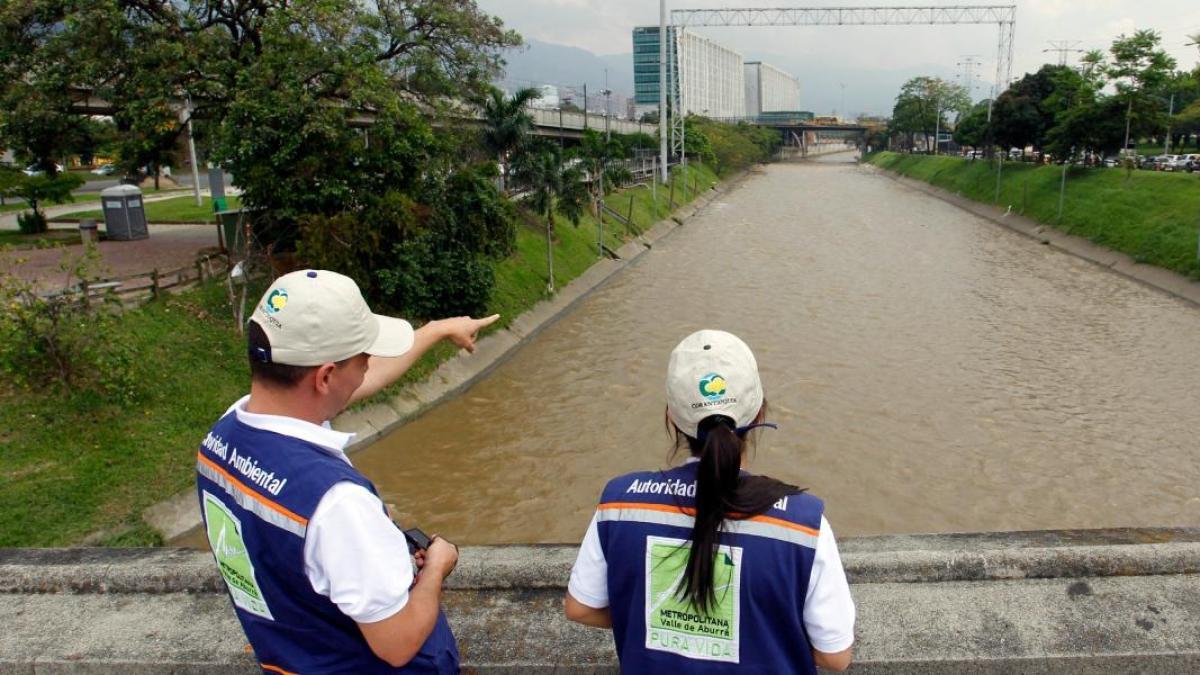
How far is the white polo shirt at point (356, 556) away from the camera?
176 cm

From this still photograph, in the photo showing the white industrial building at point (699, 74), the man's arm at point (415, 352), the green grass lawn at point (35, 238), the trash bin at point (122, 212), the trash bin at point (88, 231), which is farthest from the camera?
the white industrial building at point (699, 74)

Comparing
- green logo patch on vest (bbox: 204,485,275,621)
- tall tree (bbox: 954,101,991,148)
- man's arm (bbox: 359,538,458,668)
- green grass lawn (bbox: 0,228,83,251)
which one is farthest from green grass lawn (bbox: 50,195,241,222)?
tall tree (bbox: 954,101,991,148)

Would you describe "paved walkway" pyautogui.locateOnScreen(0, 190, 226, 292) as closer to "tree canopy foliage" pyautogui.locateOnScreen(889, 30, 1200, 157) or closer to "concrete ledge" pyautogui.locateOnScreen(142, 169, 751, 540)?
"concrete ledge" pyautogui.locateOnScreen(142, 169, 751, 540)

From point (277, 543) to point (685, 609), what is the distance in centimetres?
93

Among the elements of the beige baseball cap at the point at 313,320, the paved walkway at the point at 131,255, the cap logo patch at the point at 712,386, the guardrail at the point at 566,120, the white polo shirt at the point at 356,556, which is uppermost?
the guardrail at the point at 566,120

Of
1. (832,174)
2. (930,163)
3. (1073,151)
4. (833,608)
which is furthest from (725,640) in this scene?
(832,174)

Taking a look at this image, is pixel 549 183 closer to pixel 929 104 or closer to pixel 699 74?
pixel 929 104

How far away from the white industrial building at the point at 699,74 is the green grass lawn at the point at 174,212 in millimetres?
82863

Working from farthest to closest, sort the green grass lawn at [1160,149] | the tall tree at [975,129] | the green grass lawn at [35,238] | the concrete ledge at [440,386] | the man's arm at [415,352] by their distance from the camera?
the tall tree at [975,129] → the green grass lawn at [1160,149] → the green grass lawn at [35,238] → the concrete ledge at [440,386] → the man's arm at [415,352]

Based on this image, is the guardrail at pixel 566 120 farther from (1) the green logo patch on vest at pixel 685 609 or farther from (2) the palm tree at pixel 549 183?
(1) the green logo patch on vest at pixel 685 609

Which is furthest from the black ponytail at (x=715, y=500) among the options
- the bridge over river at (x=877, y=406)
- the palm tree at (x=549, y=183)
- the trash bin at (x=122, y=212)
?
the trash bin at (x=122, y=212)

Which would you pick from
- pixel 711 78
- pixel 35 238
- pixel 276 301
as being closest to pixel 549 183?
pixel 35 238

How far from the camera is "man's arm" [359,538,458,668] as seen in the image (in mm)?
1837

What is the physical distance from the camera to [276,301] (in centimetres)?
195
